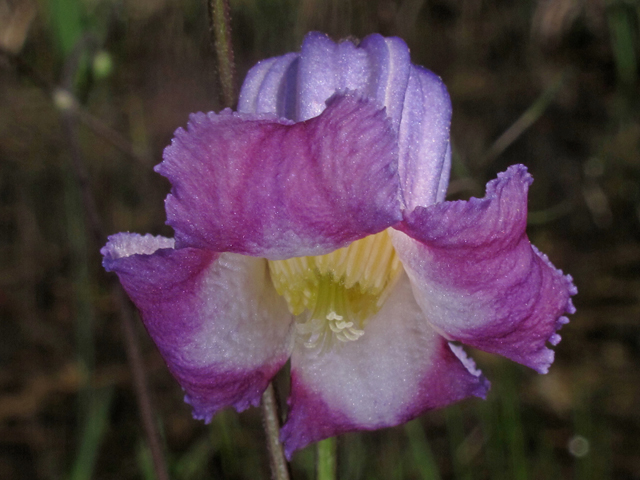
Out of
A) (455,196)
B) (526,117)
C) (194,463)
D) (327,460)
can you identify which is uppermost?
(327,460)

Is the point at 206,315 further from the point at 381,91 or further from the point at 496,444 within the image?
the point at 496,444

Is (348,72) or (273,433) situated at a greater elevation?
(348,72)

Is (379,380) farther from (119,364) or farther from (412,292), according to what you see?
(119,364)

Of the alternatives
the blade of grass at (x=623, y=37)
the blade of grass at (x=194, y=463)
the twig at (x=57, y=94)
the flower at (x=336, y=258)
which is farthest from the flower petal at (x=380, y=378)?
the blade of grass at (x=623, y=37)

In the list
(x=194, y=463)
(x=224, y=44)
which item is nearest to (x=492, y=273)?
(x=224, y=44)

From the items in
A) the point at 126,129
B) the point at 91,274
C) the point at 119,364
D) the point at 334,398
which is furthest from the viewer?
the point at 126,129

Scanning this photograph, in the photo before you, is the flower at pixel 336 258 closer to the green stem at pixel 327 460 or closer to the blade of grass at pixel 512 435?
the green stem at pixel 327 460

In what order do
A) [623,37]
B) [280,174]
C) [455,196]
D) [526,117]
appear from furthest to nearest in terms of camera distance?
[623,37] → [455,196] → [526,117] → [280,174]

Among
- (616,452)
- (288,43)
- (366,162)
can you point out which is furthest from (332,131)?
(616,452)
